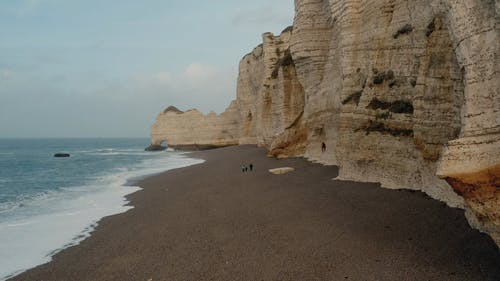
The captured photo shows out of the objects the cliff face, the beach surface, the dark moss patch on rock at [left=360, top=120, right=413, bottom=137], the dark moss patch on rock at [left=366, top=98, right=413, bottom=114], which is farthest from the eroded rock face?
the beach surface

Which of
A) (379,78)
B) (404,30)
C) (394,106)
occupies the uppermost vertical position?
(404,30)

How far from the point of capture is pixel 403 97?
42.3ft

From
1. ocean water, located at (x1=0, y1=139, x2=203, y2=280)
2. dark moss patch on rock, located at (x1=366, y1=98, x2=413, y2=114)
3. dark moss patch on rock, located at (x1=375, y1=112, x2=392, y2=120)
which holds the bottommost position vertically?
ocean water, located at (x1=0, y1=139, x2=203, y2=280)

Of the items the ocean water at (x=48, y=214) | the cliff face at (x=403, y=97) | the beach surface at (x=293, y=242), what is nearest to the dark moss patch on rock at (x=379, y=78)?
the cliff face at (x=403, y=97)

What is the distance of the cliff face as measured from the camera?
5891mm

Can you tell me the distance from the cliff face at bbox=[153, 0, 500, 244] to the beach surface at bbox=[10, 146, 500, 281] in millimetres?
878

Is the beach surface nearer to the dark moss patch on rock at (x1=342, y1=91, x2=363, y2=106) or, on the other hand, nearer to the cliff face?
the cliff face

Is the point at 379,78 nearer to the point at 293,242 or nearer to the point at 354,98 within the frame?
the point at 354,98

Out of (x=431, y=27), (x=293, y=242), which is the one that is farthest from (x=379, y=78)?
(x=293, y=242)

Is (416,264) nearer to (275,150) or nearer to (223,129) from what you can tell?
(275,150)

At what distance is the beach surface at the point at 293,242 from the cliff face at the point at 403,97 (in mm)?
878

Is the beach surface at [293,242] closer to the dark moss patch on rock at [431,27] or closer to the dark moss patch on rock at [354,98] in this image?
the dark moss patch on rock at [354,98]

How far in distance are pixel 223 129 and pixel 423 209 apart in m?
54.6

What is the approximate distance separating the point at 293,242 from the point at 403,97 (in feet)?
22.6
